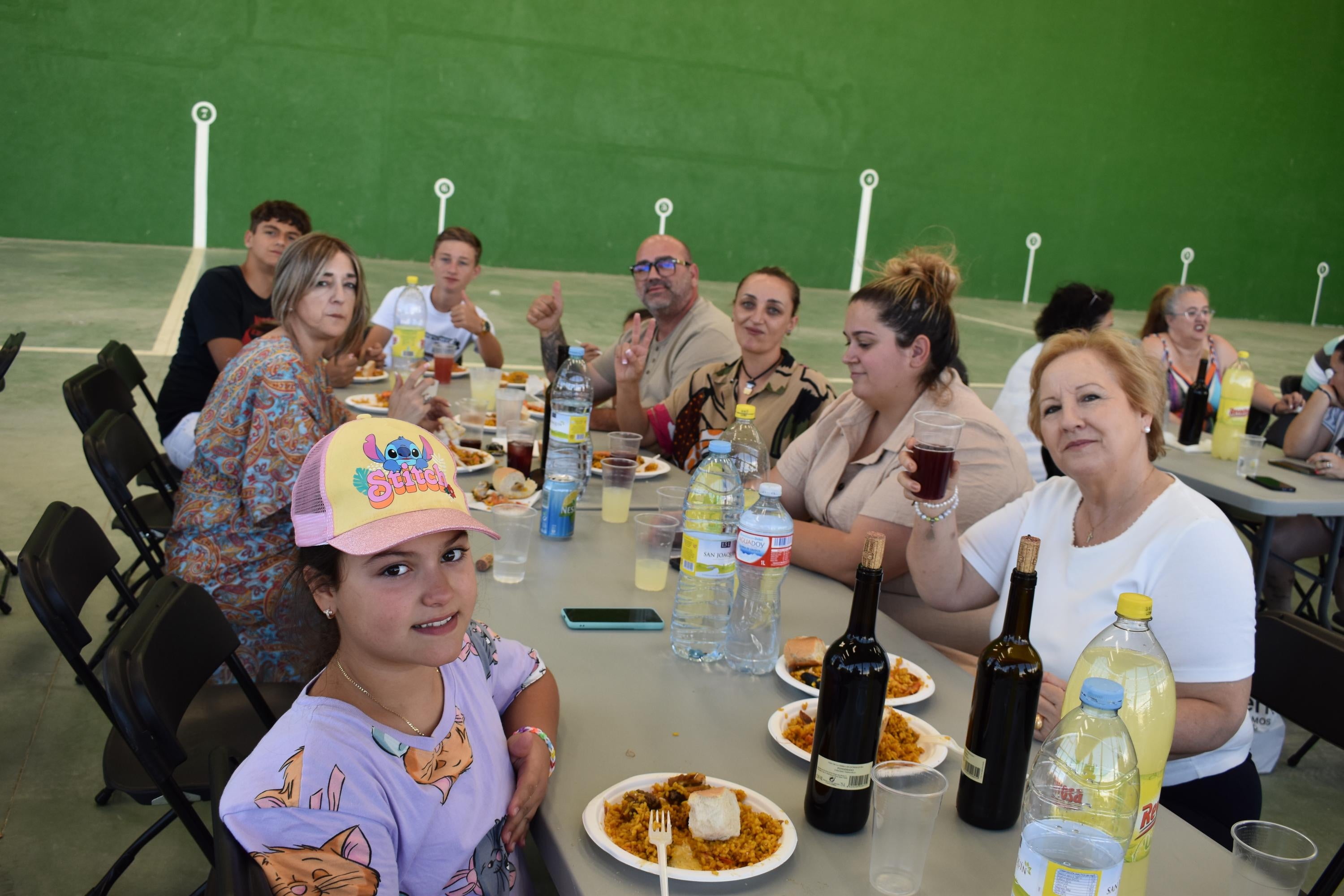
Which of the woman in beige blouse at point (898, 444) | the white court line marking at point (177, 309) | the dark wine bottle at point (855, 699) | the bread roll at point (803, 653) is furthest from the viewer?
the white court line marking at point (177, 309)

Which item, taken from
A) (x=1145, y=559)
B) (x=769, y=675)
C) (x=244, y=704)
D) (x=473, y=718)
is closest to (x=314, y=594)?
(x=473, y=718)

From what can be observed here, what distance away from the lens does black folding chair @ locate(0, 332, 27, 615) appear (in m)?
3.65

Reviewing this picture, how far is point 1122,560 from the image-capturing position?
1.91 meters

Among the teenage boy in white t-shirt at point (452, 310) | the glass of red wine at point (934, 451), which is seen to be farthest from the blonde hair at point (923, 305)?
the teenage boy in white t-shirt at point (452, 310)

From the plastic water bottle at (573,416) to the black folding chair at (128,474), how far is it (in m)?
1.09

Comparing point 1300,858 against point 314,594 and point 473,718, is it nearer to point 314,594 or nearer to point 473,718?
point 473,718

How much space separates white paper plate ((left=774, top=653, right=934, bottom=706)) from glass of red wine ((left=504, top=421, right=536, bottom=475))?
1.20 m

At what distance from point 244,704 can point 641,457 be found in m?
1.44

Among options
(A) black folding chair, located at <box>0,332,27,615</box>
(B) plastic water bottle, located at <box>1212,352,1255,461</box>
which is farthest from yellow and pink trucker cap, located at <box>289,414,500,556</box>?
(B) plastic water bottle, located at <box>1212,352,1255,461</box>

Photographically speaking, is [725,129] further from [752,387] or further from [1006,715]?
[1006,715]

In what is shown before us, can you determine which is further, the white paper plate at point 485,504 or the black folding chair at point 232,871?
the white paper plate at point 485,504

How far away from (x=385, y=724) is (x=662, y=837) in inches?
14.7

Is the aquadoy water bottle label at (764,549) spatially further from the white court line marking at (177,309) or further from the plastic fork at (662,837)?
the white court line marking at (177,309)

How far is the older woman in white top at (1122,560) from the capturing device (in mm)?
1773
